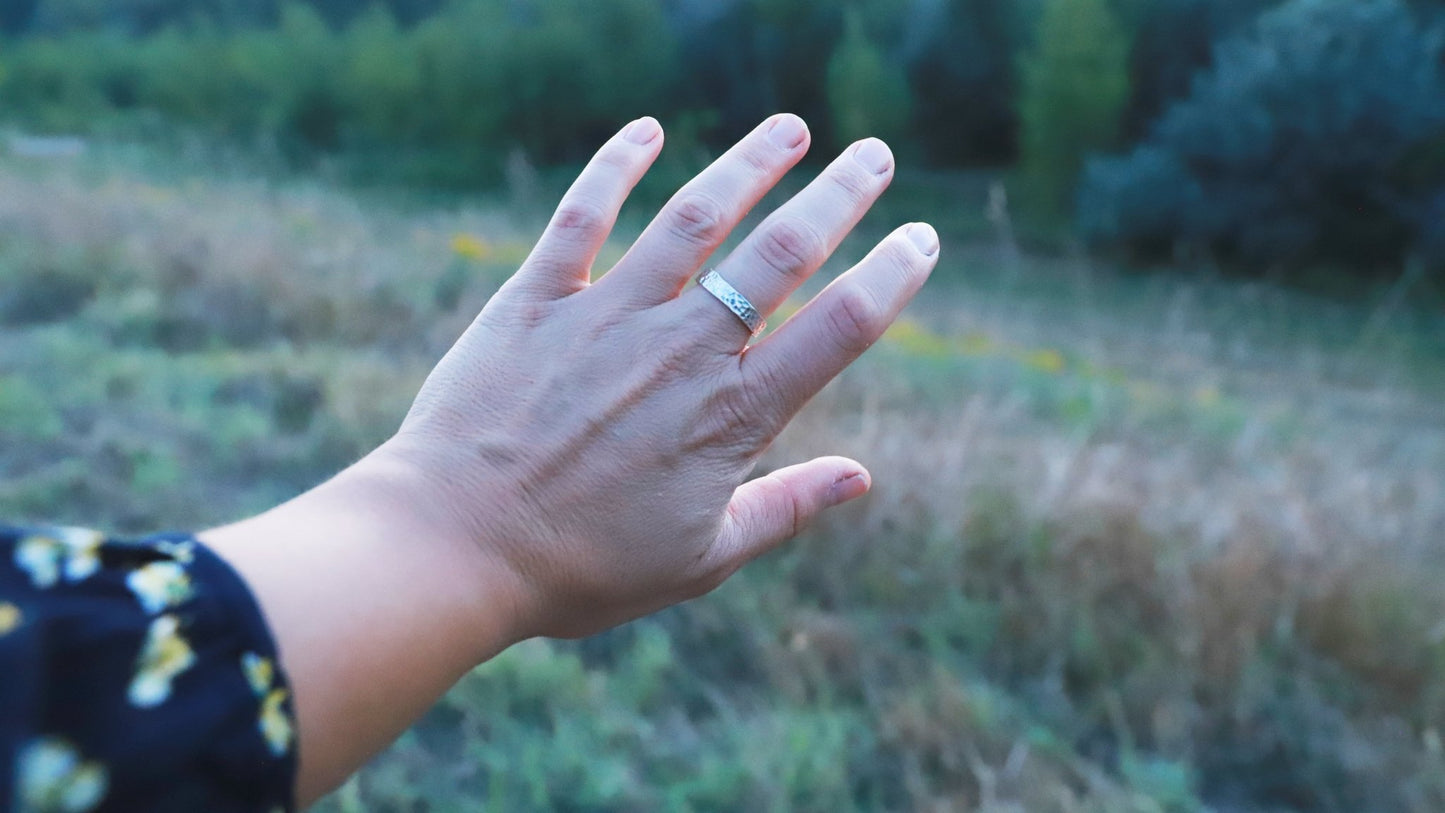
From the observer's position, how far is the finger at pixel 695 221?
1.28m

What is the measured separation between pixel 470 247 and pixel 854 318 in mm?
6613

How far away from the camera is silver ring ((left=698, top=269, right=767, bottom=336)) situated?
4.21ft

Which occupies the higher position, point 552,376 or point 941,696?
point 552,376

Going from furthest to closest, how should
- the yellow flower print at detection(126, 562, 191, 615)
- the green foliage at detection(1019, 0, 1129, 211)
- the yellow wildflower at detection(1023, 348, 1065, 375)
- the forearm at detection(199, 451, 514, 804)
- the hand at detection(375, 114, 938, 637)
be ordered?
1. the green foliage at detection(1019, 0, 1129, 211)
2. the yellow wildflower at detection(1023, 348, 1065, 375)
3. the hand at detection(375, 114, 938, 637)
4. the forearm at detection(199, 451, 514, 804)
5. the yellow flower print at detection(126, 562, 191, 615)

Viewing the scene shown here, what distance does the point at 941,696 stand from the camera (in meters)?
2.38

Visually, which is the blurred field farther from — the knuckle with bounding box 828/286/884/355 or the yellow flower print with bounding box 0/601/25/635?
the yellow flower print with bounding box 0/601/25/635

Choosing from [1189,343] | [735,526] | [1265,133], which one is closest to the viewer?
[735,526]

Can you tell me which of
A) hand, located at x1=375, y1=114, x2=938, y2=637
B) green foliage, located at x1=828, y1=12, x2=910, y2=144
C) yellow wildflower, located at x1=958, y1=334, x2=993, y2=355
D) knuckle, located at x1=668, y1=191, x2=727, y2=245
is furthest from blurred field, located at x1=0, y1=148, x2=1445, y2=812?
green foliage, located at x1=828, y1=12, x2=910, y2=144

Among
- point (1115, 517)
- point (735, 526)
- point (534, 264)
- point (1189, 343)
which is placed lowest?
point (735, 526)

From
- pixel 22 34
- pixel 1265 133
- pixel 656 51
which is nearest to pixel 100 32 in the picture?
pixel 22 34

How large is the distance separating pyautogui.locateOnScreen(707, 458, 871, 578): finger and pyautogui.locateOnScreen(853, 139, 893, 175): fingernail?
41 centimetres

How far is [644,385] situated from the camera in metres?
1.25

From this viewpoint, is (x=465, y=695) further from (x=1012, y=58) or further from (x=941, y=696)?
(x=1012, y=58)

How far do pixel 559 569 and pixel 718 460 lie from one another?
241mm
